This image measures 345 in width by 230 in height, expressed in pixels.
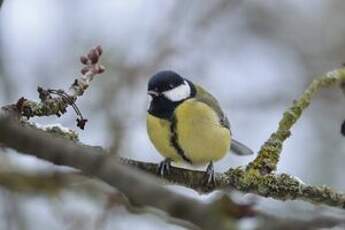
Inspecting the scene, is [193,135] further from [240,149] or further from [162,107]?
[240,149]

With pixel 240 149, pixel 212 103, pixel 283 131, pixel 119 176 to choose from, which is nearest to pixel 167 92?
pixel 212 103

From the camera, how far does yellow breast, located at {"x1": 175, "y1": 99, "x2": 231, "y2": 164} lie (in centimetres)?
220

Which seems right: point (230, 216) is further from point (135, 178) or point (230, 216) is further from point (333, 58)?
point (333, 58)

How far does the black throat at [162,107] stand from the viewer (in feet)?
7.38

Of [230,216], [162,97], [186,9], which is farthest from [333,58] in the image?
[230,216]

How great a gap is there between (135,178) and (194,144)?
166 cm

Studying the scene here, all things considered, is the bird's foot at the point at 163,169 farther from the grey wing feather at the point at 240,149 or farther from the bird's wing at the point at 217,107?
the grey wing feather at the point at 240,149

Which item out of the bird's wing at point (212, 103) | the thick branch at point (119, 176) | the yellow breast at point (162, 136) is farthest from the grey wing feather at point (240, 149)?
the thick branch at point (119, 176)

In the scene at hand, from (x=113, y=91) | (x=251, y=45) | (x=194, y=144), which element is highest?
(x=251, y=45)

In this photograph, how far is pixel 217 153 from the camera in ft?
7.34

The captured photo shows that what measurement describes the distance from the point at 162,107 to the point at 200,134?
163 mm

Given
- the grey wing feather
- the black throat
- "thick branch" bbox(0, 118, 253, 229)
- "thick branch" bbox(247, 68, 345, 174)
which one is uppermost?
the grey wing feather

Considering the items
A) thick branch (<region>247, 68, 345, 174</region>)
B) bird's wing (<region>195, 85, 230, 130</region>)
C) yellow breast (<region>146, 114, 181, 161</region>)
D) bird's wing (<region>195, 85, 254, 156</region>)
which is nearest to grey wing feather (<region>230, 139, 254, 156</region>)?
bird's wing (<region>195, 85, 254, 156</region>)

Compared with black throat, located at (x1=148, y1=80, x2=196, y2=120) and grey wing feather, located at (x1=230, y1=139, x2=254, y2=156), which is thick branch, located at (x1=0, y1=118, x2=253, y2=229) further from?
grey wing feather, located at (x1=230, y1=139, x2=254, y2=156)
